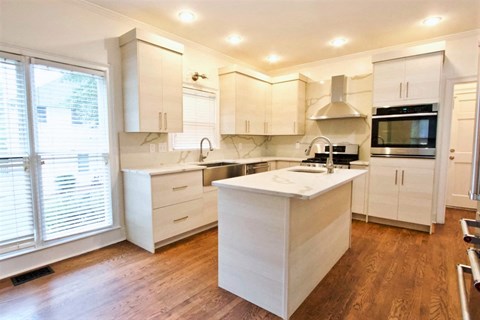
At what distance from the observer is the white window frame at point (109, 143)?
7.33 ft

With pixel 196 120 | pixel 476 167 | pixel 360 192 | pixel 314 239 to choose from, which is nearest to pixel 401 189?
pixel 360 192

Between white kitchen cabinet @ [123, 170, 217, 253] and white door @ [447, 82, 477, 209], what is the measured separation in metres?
4.48

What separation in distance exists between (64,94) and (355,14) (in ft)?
10.6

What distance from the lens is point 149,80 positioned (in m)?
2.84

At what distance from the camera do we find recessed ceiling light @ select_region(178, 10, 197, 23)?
9.14 ft

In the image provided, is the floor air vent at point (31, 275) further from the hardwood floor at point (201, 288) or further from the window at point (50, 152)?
the window at point (50, 152)

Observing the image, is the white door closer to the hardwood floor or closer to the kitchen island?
the hardwood floor

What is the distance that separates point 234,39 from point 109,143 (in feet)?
7.17

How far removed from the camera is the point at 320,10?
2.74 metres

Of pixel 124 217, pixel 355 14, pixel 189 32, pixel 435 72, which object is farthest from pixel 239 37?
pixel 124 217

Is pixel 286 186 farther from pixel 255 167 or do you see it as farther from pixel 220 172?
pixel 255 167

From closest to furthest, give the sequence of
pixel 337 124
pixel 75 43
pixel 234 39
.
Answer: pixel 75 43, pixel 234 39, pixel 337 124

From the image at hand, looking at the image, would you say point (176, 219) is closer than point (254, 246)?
No

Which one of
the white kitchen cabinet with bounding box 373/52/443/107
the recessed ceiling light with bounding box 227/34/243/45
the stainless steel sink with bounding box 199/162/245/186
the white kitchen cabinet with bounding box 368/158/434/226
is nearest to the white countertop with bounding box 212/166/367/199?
the stainless steel sink with bounding box 199/162/245/186
